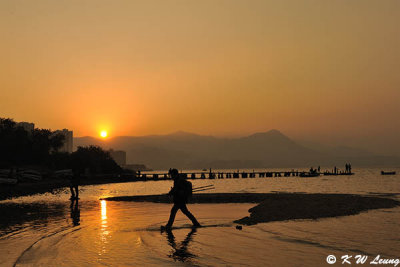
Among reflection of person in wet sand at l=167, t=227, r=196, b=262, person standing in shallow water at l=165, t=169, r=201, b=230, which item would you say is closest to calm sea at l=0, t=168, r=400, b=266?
reflection of person in wet sand at l=167, t=227, r=196, b=262

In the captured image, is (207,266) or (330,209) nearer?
(207,266)

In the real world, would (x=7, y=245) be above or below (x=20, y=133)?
below

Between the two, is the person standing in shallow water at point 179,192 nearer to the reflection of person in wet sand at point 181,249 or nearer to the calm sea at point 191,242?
the calm sea at point 191,242

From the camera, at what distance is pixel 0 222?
19.5 meters

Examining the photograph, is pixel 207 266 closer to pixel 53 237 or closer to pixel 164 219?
pixel 53 237

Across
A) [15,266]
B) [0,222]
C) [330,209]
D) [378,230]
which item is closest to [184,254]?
[15,266]

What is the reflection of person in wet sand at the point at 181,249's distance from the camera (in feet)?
36.5

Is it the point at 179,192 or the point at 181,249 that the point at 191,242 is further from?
the point at 179,192

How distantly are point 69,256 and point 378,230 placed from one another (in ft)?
38.2

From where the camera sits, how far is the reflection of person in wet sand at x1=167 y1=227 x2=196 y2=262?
11125mm

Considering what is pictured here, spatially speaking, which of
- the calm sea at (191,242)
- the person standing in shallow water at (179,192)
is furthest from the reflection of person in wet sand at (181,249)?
the person standing in shallow water at (179,192)

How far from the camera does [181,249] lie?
12.2m

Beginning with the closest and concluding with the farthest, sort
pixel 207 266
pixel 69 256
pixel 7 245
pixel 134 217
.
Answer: pixel 207 266, pixel 69 256, pixel 7 245, pixel 134 217

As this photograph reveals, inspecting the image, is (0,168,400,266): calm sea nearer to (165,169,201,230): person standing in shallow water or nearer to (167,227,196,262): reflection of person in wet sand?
(167,227,196,262): reflection of person in wet sand
